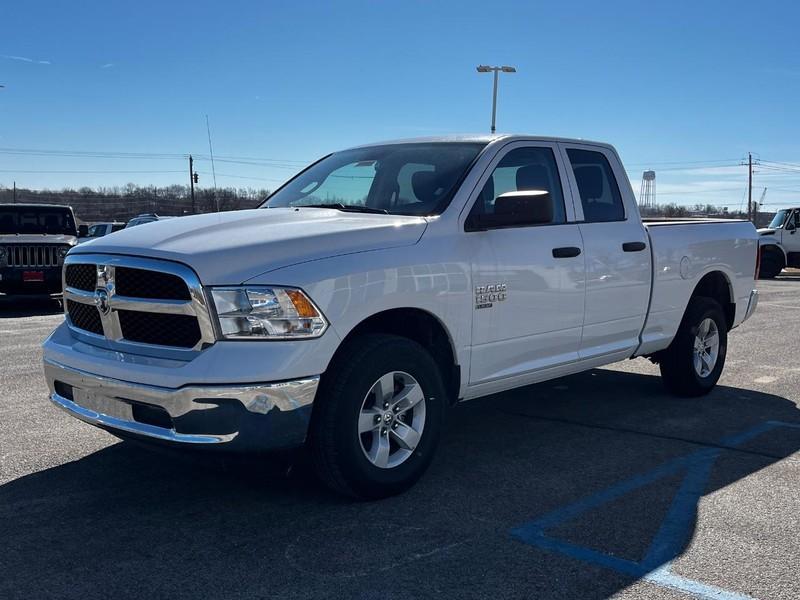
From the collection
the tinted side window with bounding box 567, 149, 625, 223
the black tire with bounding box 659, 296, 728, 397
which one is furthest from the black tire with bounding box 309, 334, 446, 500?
the black tire with bounding box 659, 296, 728, 397

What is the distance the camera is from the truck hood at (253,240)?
3824mm

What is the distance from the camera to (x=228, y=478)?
4.69m

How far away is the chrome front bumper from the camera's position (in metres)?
3.68

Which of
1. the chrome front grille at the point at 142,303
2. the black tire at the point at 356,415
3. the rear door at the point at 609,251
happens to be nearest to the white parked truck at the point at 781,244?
the rear door at the point at 609,251

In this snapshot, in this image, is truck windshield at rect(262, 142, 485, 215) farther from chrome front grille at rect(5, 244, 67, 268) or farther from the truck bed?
chrome front grille at rect(5, 244, 67, 268)

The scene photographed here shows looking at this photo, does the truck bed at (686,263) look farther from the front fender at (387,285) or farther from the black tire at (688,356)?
the front fender at (387,285)

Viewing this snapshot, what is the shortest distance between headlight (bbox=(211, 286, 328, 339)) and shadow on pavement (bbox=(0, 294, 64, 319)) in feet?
34.3

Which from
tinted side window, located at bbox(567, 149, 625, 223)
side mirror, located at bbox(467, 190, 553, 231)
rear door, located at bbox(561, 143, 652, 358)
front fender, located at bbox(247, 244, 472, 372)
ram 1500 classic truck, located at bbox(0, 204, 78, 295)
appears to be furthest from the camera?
ram 1500 classic truck, located at bbox(0, 204, 78, 295)

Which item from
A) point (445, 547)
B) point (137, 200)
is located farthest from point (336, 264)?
point (137, 200)

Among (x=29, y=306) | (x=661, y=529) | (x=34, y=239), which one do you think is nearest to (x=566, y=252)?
(x=661, y=529)

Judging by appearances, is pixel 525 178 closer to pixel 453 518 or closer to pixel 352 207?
pixel 352 207

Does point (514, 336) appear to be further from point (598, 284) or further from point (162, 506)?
point (162, 506)

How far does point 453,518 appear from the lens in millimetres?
4043

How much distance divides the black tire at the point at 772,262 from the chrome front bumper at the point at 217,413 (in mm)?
24154
